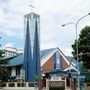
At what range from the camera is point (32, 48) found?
224 feet

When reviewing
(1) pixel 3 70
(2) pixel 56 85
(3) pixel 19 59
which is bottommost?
(2) pixel 56 85

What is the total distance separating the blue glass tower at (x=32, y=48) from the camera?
67.4 m

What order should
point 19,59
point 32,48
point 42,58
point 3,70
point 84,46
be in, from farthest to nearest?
point 19,59 < point 42,58 < point 32,48 < point 84,46 < point 3,70

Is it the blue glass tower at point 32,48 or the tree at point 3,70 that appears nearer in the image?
the tree at point 3,70

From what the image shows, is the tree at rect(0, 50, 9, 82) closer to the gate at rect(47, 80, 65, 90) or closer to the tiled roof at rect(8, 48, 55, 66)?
the tiled roof at rect(8, 48, 55, 66)

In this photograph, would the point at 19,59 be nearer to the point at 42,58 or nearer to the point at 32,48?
the point at 42,58

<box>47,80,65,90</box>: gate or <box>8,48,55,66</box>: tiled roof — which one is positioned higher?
<box>8,48,55,66</box>: tiled roof

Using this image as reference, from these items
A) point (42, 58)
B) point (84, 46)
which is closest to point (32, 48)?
point (42, 58)

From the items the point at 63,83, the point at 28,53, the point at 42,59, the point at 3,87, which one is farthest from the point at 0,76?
the point at 63,83

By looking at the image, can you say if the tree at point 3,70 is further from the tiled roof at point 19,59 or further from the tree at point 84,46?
the tiled roof at point 19,59

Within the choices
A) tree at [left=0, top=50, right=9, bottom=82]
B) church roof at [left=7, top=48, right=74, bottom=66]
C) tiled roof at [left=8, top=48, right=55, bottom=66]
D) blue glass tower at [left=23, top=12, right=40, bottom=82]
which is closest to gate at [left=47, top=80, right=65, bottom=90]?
tree at [left=0, top=50, right=9, bottom=82]

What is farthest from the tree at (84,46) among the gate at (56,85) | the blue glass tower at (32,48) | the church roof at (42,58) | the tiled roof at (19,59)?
the gate at (56,85)

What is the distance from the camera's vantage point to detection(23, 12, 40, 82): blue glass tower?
221 feet

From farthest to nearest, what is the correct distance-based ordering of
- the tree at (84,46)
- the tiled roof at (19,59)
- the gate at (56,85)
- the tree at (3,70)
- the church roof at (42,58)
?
the tiled roof at (19,59) → the church roof at (42,58) → the tree at (84,46) → the tree at (3,70) → the gate at (56,85)
